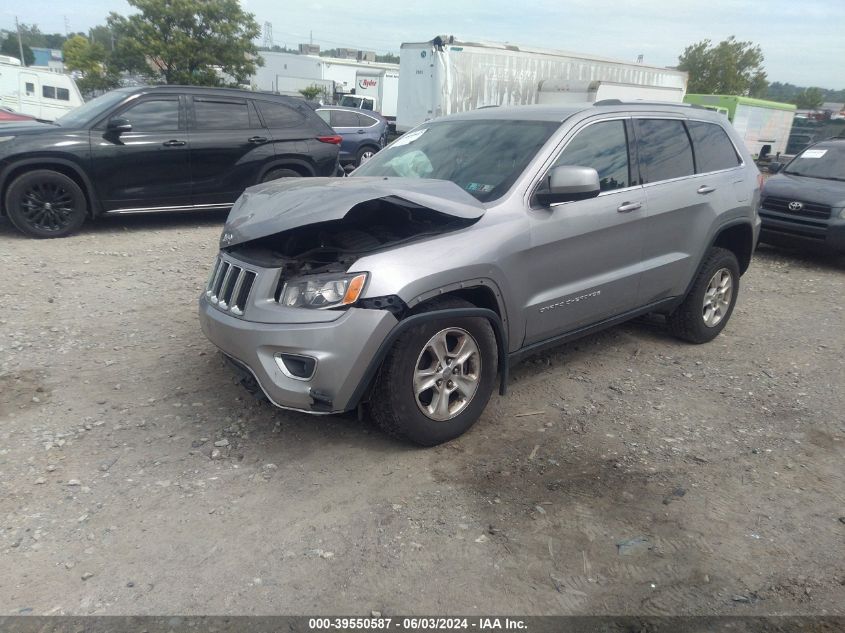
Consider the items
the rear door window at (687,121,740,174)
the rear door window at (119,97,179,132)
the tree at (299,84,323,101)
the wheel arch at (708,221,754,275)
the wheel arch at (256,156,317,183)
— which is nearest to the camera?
the rear door window at (687,121,740,174)

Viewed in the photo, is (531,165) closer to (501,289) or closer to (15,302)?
(501,289)

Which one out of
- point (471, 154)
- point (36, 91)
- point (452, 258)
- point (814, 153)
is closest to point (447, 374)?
point (452, 258)

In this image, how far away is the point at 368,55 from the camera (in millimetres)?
49781

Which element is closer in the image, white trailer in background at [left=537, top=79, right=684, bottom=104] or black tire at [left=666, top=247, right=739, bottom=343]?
black tire at [left=666, top=247, right=739, bottom=343]

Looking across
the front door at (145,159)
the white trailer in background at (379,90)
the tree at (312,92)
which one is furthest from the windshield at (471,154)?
the tree at (312,92)

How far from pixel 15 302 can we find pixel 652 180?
5.08 metres

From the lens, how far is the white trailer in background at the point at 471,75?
16141 mm

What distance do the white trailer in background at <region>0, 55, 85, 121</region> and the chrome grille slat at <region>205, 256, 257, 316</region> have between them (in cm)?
1668

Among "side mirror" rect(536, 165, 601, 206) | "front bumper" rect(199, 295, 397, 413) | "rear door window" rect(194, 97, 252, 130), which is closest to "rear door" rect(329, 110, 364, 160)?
"rear door window" rect(194, 97, 252, 130)

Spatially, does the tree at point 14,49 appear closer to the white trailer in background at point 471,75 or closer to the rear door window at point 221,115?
the white trailer in background at point 471,75

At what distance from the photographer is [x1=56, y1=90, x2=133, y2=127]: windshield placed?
316 inches

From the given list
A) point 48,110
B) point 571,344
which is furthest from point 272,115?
point 48,110

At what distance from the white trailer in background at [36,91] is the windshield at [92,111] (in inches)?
418

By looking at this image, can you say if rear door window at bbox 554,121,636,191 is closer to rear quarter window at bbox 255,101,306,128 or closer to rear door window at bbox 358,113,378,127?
rear quarter window at bbox 255,101,306,128
